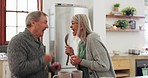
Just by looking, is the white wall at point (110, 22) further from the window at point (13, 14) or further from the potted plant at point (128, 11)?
the window at point (13, 14)

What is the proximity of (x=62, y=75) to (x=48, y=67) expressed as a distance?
0.47m

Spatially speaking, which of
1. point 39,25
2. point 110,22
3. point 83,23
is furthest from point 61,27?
point 39,25

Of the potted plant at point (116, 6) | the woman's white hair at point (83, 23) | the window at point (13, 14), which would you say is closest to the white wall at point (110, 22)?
the potted plant at point (116, 6)

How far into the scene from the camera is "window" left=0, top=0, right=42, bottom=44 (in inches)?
198

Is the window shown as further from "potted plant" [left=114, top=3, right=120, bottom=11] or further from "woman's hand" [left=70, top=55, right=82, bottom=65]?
"woman's hand" [left=70, top=55, right=82, bottom=65]

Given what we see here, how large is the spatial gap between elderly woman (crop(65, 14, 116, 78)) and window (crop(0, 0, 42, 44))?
329 cm

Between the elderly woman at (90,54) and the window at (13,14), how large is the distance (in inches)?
130

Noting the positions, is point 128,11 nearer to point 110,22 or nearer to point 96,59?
point 110,22

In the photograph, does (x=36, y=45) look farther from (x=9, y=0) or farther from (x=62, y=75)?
(x=9, y=0)

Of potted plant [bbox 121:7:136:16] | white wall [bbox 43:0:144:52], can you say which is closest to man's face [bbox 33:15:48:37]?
white wall [bbox 43:0:144:52]

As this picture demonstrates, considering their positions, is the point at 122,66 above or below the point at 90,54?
below

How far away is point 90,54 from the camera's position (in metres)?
1.99

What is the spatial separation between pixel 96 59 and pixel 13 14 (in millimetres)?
3575

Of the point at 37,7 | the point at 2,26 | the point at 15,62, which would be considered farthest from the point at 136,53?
the point at 15,62
